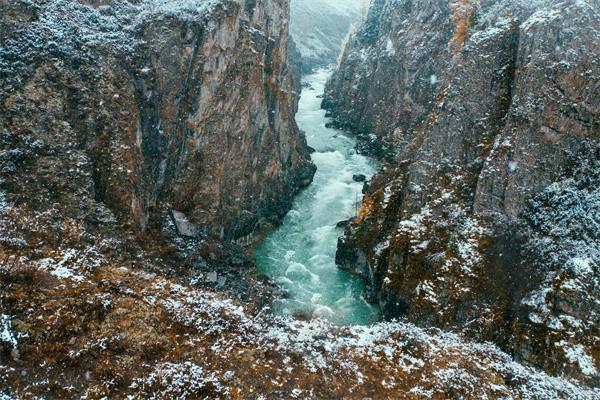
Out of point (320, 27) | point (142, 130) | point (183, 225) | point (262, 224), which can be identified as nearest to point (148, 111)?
point (142, 130)

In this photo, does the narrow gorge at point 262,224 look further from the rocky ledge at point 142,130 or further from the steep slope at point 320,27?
the steep slope at point 320,27

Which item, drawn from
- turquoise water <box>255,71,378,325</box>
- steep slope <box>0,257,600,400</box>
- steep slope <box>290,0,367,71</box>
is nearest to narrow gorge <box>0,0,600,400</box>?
steep slope <box>0,257,600,400</box>

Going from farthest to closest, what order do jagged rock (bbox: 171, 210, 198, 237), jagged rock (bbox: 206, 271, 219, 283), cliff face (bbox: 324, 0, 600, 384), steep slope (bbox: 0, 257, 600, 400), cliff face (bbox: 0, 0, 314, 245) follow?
jagged rock (bbox: 171, 210, 198, 237) → jagged rock (bbox: 206, 271, 219, 283) → cliff face (bbox: 0, 0, 314, 245) → cliff face (bbox: 324, 0, 600, 384) → steep slope (bbox: 0, 257, 600, 400)

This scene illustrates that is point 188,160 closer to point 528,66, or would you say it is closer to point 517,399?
point 528,66

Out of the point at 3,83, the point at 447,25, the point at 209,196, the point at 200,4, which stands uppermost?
the point at 447,25

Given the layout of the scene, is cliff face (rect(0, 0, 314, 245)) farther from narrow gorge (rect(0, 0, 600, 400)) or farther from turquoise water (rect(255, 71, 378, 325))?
turquoise water (rect(255, 71, 378, 325))

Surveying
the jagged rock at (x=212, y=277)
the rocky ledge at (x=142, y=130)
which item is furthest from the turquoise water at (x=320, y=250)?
the jagged rock at (x=212, y=277)

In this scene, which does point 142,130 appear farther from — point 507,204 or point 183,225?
point 507,204

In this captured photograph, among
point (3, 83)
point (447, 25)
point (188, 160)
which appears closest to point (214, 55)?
point (188, 160)
